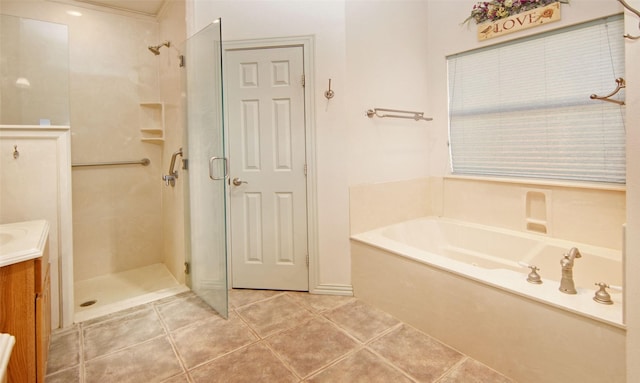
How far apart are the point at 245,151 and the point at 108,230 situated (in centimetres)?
169

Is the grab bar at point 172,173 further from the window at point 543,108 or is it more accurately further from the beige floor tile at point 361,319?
the window at point 543,108

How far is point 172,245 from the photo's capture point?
3.17 meters

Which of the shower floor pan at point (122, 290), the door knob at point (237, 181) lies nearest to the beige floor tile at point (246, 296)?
the shower floor pan at point (122, 290)

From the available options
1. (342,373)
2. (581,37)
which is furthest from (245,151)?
(581,37)

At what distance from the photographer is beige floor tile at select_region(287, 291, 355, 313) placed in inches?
96.0

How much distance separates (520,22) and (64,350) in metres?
3.77

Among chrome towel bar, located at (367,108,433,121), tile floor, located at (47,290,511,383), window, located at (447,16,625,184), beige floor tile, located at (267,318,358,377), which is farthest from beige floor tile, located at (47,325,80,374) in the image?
window, located at (447,16,625,184)

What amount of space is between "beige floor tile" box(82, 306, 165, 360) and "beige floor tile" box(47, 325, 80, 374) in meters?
0.05

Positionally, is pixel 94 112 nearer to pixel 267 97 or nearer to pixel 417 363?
pixel 267 97

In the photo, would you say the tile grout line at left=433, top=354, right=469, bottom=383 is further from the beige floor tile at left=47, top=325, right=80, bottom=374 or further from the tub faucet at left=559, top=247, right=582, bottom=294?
the beige floor tile at left=47, top=325, right=80, bottom=374

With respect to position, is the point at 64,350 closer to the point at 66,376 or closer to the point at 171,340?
the point at 66,376

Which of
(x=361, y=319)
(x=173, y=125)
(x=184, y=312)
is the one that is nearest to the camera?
(x=361, y=319)

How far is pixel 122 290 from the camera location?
2.85 meters

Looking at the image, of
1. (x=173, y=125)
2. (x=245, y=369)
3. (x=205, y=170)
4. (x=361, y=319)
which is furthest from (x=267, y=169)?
(x=245, y=369)
